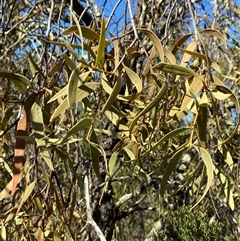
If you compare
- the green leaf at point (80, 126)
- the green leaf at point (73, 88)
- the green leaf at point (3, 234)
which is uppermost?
the green leaf at point (73, 88)

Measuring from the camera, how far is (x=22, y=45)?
6.91ft

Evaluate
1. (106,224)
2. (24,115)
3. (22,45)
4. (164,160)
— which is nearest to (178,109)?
(164,160)

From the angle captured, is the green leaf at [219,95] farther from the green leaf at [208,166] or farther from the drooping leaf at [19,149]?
the drooping leaf at [19,149]

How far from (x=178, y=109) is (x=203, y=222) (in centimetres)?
67

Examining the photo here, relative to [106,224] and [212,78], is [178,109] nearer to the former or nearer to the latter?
[212,78]

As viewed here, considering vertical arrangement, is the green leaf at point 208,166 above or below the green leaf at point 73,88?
below

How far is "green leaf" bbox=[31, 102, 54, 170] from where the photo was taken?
0.56m

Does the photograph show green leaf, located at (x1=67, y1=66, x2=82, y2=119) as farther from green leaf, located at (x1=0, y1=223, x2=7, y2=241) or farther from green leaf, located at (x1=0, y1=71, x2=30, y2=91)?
green leaf, located at (x1=0, y1=223, x2=7, y2=241)

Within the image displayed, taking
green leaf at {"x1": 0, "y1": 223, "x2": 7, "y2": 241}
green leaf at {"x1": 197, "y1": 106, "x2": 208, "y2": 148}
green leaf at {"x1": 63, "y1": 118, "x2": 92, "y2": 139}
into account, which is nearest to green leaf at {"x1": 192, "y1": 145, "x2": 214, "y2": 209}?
green leaf at {"x1": 197, "y1": 106, "x2": 208, "y2": 148}

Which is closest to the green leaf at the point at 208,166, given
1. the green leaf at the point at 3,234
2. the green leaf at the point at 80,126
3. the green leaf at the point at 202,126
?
the green leaf at the point at 202,126

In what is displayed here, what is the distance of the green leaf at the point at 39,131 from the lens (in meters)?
0.56

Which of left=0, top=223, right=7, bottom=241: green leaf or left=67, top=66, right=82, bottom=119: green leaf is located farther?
left=0, top=223, right=7, bottom=241: green leaf

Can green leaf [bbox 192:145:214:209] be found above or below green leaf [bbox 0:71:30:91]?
below

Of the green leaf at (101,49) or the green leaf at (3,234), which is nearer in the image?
the green leaf at (101,49)
